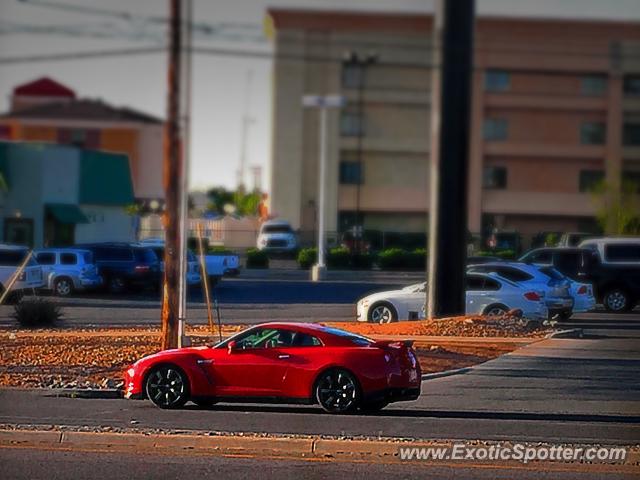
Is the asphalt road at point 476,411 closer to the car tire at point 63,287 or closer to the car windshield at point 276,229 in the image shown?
the car windshield at point 276,229

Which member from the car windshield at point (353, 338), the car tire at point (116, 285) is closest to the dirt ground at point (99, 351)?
the car tire at point (116, 285)

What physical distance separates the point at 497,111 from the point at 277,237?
5.94m

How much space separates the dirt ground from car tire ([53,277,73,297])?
196 centimetres

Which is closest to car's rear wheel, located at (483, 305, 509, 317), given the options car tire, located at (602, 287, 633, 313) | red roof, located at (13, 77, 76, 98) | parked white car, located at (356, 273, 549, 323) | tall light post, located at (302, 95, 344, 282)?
parked white car, located at (356, 273, 549, 323)

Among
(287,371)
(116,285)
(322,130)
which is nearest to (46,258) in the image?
(116,285)

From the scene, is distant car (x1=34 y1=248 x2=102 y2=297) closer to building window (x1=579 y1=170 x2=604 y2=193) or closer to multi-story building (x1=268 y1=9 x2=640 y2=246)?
multi-story building (x1=268 y1=9 x2=640 y2=246)

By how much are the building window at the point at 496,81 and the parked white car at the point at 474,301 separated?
5.27 meters

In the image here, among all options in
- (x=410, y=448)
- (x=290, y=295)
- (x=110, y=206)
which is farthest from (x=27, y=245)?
(x=410, y=448)

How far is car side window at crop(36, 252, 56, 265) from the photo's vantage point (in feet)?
81.9

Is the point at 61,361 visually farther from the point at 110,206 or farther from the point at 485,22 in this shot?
the point at 485,22

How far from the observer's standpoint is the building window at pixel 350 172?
19.2 meters

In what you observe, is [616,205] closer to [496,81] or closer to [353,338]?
[496,81]

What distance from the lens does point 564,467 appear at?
12.8 m

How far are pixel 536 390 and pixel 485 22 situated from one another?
6.98 m
